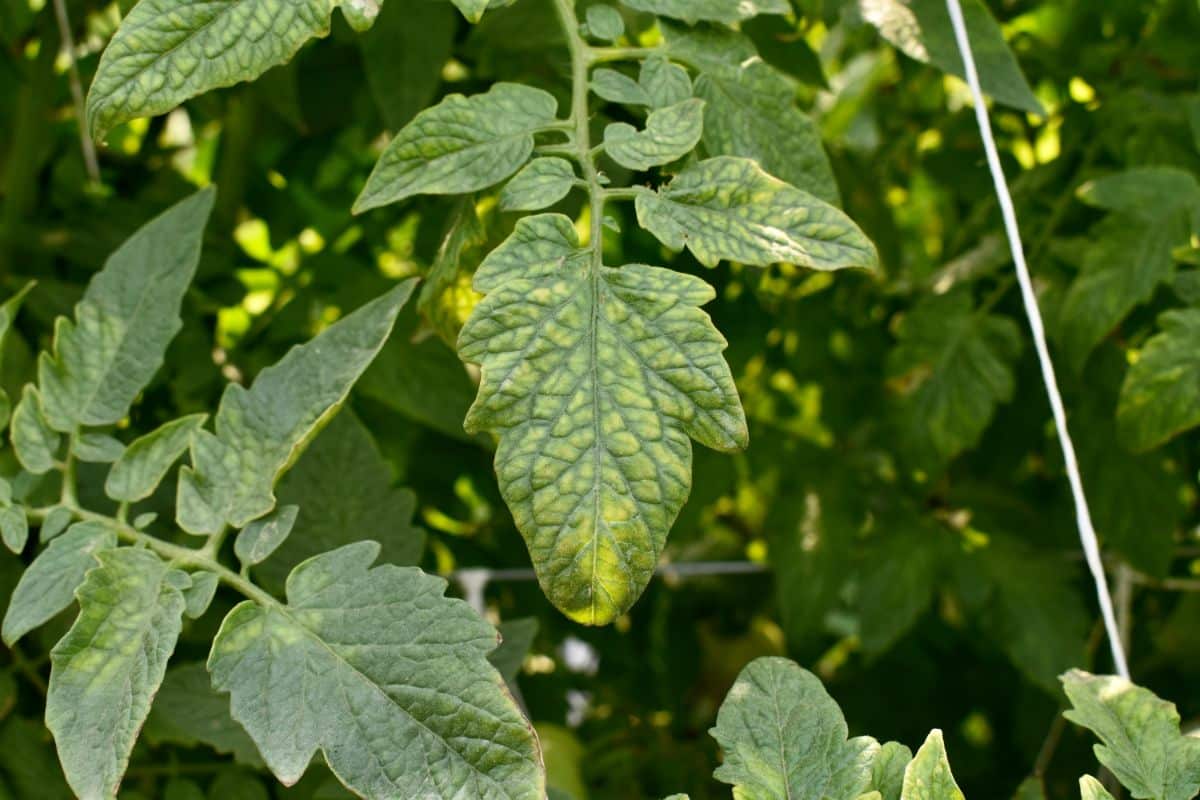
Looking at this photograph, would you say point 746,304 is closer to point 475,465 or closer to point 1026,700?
point 475,465

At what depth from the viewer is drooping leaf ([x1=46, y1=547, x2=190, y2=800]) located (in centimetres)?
63

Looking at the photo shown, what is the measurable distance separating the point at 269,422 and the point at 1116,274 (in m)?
0.66

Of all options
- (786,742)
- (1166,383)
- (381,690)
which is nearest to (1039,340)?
(1166,383)

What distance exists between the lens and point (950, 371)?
1.14m

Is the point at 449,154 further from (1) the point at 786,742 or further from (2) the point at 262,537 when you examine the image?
(1) the point at 786,742

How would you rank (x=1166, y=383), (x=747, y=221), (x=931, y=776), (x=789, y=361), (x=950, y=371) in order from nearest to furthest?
(x=931, y=776) < (x=747, y=221) < (x=1166, y=383) < (x=950, y=371) < (x=789, y=361)

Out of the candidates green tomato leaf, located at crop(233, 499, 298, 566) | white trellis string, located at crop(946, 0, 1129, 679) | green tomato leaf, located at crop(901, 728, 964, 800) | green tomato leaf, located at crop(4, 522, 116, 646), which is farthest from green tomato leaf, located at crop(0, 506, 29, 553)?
white trellis string, located at crop(946, 0, 1129, 679)

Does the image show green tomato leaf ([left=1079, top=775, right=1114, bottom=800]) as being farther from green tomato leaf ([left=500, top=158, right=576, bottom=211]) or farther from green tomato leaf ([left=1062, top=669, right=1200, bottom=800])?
green tomato leaf ([left=500, top=158, right=576, bottom=211])

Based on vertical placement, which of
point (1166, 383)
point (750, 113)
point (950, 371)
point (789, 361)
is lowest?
point (789, 361)

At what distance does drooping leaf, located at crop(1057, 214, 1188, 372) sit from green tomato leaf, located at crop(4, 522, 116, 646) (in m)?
0.73

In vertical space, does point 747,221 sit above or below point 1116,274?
above

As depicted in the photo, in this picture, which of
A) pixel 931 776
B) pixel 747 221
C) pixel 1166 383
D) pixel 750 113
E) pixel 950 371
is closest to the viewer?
pixel 931 776

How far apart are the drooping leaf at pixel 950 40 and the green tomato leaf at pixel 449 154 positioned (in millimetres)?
313

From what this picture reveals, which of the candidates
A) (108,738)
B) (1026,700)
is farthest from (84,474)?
(1026,700)
